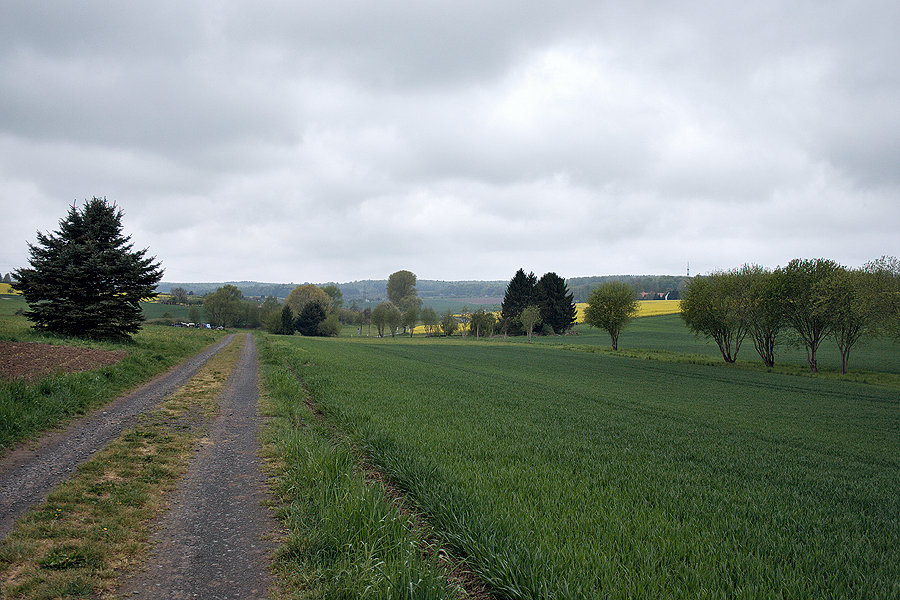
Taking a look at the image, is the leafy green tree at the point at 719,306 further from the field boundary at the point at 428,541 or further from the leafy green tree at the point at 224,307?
the leafy green tree at the point at 224,307

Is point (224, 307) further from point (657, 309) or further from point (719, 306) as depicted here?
point (657, 309)

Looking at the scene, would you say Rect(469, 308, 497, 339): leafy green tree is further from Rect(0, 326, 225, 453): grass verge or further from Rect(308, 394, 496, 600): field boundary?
Rect(308, 394, 496, 600): field boundary

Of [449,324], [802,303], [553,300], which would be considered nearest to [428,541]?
[802,303]

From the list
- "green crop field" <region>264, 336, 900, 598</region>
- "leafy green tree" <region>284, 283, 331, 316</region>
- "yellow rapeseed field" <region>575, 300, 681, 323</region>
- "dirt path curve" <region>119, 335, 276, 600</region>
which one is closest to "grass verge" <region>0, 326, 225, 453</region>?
"dirt path curve" <region>119, 335, 276, 600</region>

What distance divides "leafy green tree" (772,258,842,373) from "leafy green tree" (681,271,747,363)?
388 centimetres

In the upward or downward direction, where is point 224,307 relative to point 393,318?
upward

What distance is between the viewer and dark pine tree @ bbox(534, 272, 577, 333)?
88.8 metres

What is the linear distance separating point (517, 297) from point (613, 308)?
32949mm

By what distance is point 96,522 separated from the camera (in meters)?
4.71

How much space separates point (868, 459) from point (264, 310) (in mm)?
120870

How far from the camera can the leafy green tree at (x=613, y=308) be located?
58.8 metres

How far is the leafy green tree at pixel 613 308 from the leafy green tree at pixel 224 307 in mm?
90148

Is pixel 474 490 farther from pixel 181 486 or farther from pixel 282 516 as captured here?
pixel 181 486

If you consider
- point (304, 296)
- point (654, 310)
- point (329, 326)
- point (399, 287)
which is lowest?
point (329, 326)
